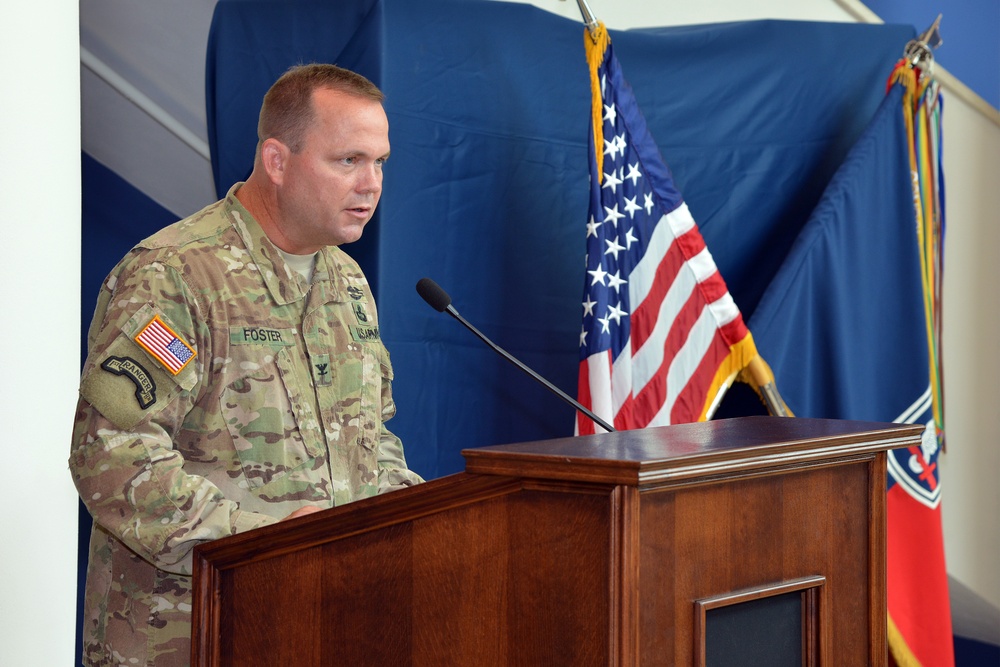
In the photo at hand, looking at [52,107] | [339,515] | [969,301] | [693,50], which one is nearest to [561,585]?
[339,515]

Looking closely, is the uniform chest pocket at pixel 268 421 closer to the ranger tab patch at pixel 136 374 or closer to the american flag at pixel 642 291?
the ranger tab patch at pixel 136 374

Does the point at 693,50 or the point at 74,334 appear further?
the point at 693,50

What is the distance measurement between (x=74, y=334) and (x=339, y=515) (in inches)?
48.8

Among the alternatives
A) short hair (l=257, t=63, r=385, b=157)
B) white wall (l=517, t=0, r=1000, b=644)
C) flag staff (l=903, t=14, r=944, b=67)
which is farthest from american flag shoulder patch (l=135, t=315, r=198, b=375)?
white wall (l=517, t=0, r=1000, b=644)

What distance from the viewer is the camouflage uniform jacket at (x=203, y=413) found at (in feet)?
3.63

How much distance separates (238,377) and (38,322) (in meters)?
0.79

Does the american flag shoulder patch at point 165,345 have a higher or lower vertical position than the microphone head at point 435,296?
lower

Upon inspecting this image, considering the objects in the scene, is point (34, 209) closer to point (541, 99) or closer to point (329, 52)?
point (329, 52)

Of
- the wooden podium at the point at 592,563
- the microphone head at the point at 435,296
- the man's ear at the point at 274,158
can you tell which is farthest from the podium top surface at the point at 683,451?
the man's ear at the point at 274,158

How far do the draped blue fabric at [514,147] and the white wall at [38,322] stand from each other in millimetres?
492

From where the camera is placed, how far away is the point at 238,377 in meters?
1.28

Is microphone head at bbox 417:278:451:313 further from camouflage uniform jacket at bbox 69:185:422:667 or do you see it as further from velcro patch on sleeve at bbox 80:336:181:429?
velcro patch on sleeve at bbox 80:336:181:429

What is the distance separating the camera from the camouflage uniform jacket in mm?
1105

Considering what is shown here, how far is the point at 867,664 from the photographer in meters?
0.97
